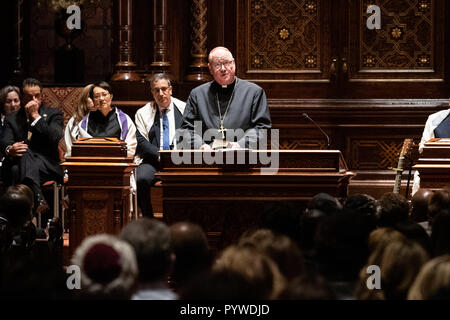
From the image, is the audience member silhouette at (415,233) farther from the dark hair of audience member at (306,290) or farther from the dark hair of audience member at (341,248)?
the dark hair of audience member at (306,290)

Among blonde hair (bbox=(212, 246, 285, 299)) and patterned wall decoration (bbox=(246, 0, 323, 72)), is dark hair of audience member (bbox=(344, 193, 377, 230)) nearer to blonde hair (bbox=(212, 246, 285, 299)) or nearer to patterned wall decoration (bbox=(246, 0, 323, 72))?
blonde hair (bbox=(212, 246, 285, 299))

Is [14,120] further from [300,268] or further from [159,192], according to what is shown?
[300,268]

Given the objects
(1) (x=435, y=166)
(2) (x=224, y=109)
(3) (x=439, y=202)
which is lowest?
(3) (x=439, y=202)

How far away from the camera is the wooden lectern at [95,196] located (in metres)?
6.05

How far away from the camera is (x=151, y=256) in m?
3.01

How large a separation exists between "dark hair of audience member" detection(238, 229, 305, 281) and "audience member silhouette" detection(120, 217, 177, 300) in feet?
1.13

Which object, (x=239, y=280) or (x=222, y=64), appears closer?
(x=239, y=280)

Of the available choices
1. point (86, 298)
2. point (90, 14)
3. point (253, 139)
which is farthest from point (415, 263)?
point (90, 14)

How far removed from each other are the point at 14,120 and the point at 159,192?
1613 mm

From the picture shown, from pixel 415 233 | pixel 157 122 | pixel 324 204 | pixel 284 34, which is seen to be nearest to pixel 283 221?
pixel 324 204

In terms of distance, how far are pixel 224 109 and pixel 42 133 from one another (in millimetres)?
1885

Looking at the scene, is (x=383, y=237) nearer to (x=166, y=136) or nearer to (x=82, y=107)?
(x=166, y=136)

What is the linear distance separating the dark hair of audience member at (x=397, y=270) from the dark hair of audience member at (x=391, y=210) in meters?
1.34

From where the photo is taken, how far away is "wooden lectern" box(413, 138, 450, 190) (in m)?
6.20
